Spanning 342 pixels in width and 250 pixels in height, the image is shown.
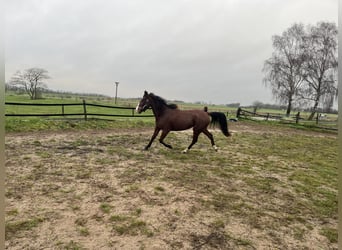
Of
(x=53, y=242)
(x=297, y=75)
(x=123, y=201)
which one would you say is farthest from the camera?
(x=297, y=75)

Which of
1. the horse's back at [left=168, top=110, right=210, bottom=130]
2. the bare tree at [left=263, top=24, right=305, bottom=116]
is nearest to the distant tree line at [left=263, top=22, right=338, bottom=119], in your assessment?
the bare tree at [left=263, top=24, right=305, bottom=116]

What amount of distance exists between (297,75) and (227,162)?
19630mm

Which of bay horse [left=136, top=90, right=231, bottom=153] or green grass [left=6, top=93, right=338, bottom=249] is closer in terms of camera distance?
green grass [left=6, top=93, right=338, bottom=249]

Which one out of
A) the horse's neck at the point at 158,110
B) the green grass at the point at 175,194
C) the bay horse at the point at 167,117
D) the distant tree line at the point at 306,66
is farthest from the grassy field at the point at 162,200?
the distant tree line at the point at 306,66

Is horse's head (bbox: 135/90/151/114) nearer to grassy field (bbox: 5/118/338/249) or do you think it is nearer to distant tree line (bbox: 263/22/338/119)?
grassy field (bbox: 5/118/338/249)

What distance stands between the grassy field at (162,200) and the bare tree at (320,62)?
16.6m

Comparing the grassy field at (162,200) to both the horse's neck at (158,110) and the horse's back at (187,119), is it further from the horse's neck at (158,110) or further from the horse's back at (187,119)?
the horse's neck at (158,110)

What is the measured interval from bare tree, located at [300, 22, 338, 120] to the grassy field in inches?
654

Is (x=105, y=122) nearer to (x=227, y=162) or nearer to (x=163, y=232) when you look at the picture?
(x=227, y=162)

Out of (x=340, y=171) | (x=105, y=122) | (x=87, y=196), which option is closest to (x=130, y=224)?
(x=87, y=196)

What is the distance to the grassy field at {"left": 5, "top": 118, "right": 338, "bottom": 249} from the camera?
101 inches

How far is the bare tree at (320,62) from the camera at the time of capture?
19469 millimetres

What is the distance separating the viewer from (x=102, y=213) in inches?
117

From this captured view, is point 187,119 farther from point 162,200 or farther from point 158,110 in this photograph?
point 162,200
